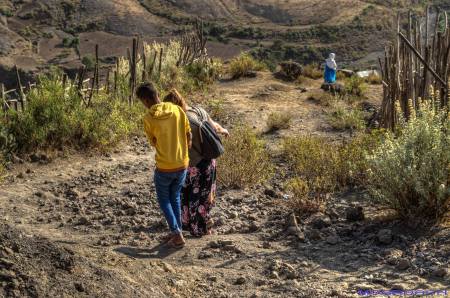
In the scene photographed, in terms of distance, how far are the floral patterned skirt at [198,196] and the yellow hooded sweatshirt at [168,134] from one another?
1.15ft

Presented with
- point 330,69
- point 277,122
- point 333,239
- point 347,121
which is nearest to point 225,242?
point 333,239

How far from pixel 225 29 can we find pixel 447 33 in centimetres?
5069

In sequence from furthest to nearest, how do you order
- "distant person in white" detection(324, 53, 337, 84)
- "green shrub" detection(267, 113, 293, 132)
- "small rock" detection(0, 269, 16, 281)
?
"distant person in white" detection(324, 53, 337, 84) < "green shrub" detection(267, 113, 293, 132) < "small rock" detection(0, 269, 16, 281)

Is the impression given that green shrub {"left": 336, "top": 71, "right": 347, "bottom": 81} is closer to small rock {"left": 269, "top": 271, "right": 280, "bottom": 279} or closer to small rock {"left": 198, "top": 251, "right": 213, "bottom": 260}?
small rock {"left": 198, "top": 251, "right": 213, "bottom": 260}

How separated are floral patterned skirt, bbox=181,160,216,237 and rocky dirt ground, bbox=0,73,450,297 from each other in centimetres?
13

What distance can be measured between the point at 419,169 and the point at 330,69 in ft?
31.9

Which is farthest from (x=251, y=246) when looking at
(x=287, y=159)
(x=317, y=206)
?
(x=287, y=159)

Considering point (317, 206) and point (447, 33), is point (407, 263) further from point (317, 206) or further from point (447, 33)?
point (447, 33)

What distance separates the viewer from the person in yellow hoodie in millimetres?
4359

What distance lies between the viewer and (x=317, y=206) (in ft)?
17.2

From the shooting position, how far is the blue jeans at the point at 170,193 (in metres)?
4.44

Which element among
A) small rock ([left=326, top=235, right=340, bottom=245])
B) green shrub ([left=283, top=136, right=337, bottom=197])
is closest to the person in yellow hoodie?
small rock ([left=326, top=235, right=340, bottom=245])

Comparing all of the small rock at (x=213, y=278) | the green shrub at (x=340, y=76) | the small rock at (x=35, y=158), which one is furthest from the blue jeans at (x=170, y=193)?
the green shrub at (x=340, y=76)

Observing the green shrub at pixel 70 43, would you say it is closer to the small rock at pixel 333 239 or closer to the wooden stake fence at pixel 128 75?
the wooden stake fence at pixel 128 75
